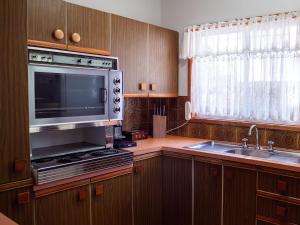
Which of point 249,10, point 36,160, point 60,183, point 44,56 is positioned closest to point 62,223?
point 60,183

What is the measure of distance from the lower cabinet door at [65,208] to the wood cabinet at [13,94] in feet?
0.77

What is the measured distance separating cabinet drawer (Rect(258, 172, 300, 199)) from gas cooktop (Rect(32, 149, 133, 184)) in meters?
1.01

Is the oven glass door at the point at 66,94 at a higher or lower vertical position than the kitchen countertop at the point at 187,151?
higher

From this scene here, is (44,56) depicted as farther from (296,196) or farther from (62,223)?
(296,196)

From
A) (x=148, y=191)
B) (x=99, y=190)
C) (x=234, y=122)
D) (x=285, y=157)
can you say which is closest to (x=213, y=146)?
(x=234, y=122)

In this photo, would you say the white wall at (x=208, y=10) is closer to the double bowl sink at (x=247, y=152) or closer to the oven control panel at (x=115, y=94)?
the double bowl sink at (x=247, y=152)

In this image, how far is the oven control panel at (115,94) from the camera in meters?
2.41

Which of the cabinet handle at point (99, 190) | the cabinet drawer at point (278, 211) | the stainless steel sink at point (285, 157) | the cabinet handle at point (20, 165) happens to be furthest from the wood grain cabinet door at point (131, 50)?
the cabinet drawer at point (278, 211)

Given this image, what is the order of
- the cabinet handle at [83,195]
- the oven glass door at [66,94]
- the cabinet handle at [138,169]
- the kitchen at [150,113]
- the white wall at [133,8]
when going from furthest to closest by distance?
1. the white wall at [133,8]
2. the cabinet handle at [138,169]
3. the cabinet handle at [83,195]
4. the oven glass door at [66,94]
5. the kitchen at [150,113]

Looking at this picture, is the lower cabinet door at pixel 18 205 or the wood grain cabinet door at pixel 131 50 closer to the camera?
the lower cabinet door at pixel 18 205

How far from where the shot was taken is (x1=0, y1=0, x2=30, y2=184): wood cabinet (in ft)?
5.46

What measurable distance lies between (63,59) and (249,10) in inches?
69.5

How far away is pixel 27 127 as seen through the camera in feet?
5.84

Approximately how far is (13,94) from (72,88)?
1.71ft
